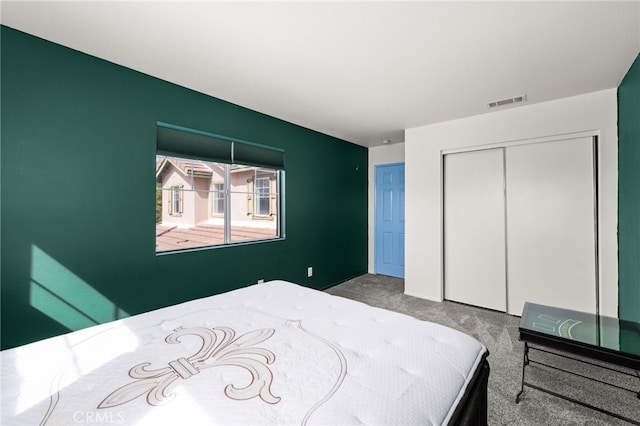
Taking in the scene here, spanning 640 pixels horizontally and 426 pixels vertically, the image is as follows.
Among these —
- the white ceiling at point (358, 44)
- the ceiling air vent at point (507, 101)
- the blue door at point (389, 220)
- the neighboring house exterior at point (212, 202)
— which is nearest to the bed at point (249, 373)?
Result: the white ceiling at point (358, 44)

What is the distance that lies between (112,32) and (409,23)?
1981 mm

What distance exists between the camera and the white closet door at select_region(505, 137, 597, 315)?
9.55ft

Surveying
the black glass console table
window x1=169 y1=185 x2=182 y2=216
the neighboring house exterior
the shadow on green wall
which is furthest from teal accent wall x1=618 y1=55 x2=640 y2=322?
window x1=169 y1=185 x2=182 y2=216

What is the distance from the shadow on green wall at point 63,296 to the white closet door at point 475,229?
12.7 feet

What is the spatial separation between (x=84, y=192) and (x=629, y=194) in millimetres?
4449

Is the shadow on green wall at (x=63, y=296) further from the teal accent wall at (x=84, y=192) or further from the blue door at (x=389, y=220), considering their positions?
the blue door at (x=389, y=220)

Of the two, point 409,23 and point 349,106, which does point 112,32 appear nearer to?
point 409,23

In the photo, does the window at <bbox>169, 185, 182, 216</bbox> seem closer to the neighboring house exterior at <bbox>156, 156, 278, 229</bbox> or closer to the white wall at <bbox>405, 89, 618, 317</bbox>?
the neighboring house exterior at <bbox>156, 156, 278, 229</bbox>

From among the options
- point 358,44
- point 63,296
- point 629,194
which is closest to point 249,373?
point 63,296

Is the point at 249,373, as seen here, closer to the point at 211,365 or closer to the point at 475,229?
the point at 211,365

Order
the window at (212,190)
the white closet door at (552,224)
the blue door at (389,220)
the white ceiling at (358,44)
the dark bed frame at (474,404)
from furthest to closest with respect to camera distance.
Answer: the blue door at (389,220) → the white closet door at (552,224) → the window at (212,190) → the white ceiling at (358,44) → the dark bed frame at (474,404)

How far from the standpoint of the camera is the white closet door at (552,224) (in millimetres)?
2910

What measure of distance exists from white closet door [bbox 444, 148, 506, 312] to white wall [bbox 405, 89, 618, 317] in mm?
151

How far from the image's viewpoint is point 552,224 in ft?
10.1
